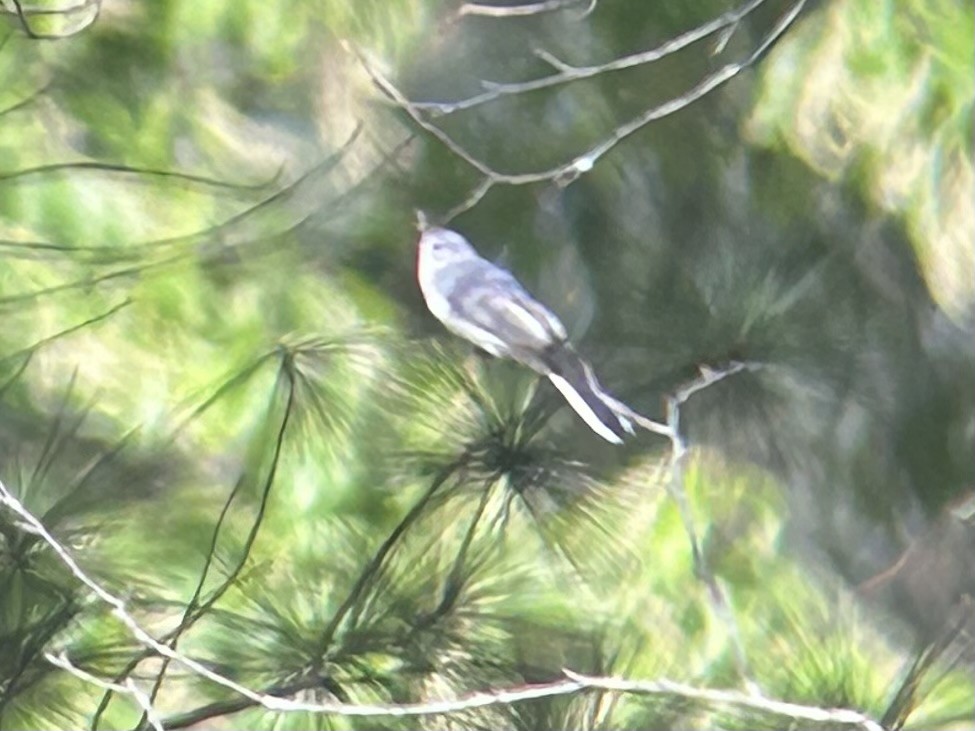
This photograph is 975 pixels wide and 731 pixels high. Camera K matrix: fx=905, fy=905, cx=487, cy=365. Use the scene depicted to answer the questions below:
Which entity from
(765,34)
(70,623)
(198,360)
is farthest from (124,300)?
(765,34)

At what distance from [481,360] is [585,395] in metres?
0.05

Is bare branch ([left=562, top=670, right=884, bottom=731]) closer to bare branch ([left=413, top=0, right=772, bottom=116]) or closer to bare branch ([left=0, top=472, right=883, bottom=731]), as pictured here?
bare branch ([left=0, top=472, right=883, bottom=731])

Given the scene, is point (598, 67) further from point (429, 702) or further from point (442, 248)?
point (429, 702)

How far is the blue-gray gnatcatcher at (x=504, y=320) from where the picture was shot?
0.39 metres

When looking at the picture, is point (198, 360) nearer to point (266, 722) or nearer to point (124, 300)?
point (124, 300)

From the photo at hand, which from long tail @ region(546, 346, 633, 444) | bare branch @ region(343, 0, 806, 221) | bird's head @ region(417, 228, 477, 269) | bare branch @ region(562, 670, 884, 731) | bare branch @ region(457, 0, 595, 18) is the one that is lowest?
bare branch @ region(562, 670, 884, 731)

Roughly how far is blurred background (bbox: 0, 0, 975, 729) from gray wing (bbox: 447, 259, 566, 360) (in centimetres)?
1

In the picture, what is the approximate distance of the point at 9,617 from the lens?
0.40 m

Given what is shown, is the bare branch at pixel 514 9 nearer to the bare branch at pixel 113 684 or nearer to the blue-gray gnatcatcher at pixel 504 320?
the blue-gray gnatcatcher at pixel 504 320

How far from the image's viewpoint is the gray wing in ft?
1.28

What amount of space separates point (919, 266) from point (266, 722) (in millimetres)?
349

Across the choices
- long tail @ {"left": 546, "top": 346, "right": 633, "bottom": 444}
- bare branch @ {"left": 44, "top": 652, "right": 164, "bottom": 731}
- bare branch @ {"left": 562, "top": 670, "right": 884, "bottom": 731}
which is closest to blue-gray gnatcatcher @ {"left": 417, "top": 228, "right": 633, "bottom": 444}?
long tail @ {"left": 546, "top": 346, "right": 633, "bottom": 444}

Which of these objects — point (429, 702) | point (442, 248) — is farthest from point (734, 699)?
point (442, 248)

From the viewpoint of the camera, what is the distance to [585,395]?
15.6 inches
